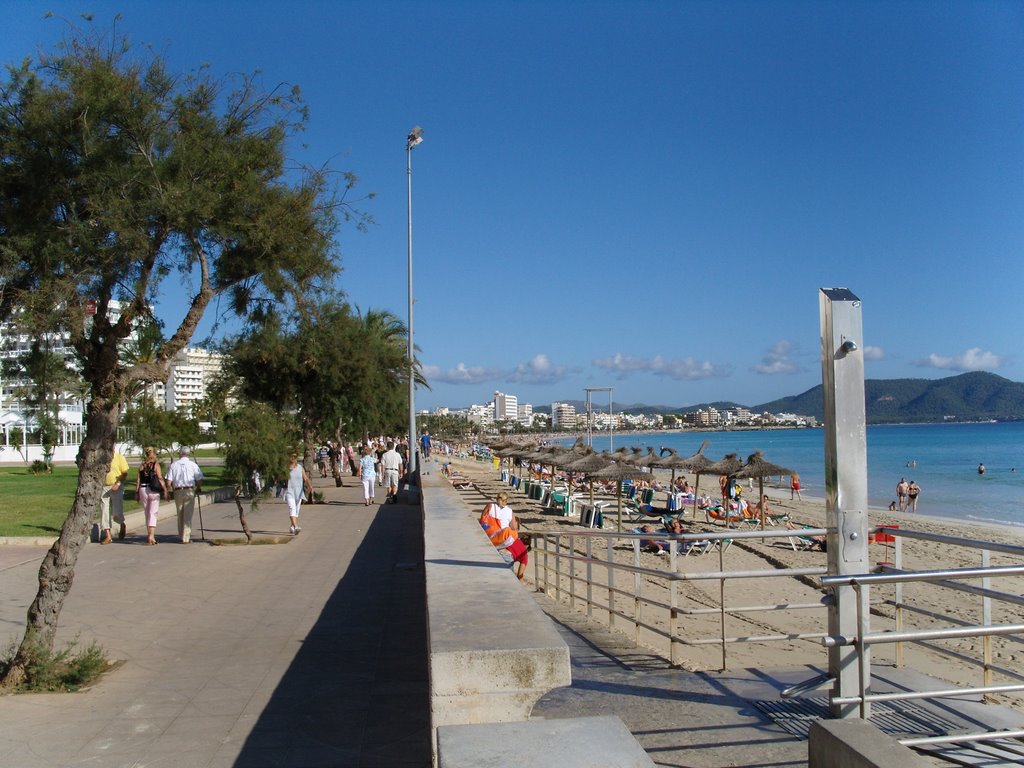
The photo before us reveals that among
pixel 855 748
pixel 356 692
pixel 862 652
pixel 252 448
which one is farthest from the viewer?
pixel 252 448

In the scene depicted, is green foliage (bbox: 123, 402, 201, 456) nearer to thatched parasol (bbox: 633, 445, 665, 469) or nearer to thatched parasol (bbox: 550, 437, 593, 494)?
thatched parasol (bbox: 550, 437, 593, 494)

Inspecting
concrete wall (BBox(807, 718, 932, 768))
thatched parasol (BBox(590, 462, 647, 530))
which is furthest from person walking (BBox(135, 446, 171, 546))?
concrete wall (BBox(807, 718, 932, 768))

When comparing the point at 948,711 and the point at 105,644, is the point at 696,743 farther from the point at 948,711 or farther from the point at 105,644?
the point at 105,644

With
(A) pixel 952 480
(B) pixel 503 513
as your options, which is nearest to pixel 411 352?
(B) pixel 503 513

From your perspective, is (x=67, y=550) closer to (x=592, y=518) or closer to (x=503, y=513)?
(x=503, y=513)

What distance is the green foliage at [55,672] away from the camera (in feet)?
22.2

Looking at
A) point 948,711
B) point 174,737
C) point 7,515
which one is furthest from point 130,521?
point 948,711

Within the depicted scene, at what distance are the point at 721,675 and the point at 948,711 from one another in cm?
146

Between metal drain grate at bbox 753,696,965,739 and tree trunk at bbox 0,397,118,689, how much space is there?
5643 millimetres

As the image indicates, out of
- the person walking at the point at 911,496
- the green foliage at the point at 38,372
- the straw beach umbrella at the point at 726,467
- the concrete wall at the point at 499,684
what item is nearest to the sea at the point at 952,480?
the person walking at the point at 911,496

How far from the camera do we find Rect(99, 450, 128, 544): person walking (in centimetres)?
1520

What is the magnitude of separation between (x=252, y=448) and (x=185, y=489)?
145 centimetres

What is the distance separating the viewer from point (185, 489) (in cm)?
1527

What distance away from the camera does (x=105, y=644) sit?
8094 mm
